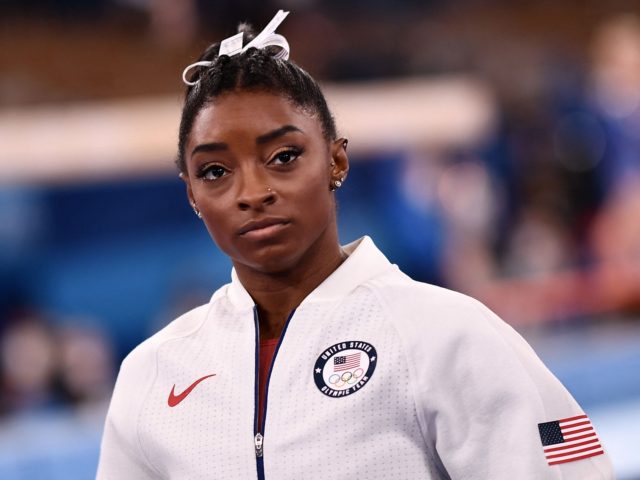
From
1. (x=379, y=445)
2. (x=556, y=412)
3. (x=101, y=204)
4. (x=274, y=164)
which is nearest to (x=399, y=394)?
(x=379, y=445)

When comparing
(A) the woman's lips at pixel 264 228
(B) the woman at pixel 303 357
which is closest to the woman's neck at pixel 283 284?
(B) the woman at pixel 303 357

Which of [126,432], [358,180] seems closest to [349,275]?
[126,432]

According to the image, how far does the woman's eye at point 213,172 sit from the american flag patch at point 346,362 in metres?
0.32

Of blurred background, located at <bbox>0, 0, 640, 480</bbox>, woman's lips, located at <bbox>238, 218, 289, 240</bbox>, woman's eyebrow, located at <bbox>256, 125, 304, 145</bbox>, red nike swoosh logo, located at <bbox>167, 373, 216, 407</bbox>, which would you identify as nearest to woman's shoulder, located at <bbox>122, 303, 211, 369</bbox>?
red nike swoosh logo, located at <bbox>167, 373, 216, 407</bbox>

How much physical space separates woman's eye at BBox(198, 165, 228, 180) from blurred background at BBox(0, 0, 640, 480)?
146 inches

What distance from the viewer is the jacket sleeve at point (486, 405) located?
5.22 ft

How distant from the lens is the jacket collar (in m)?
1.80

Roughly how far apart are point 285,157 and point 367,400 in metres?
0.37

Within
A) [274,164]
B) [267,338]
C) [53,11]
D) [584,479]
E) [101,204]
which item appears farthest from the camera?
[53,11]

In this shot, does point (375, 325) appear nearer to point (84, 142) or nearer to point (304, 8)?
point (84, 142)

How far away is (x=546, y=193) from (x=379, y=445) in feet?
19.6

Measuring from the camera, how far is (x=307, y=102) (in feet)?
5.79

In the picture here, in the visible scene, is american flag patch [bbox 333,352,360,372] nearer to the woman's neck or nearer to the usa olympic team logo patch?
the usa olympic team logo patch

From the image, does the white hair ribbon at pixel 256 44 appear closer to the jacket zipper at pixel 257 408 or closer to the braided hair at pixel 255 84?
the braided hair at pixel 255 84
